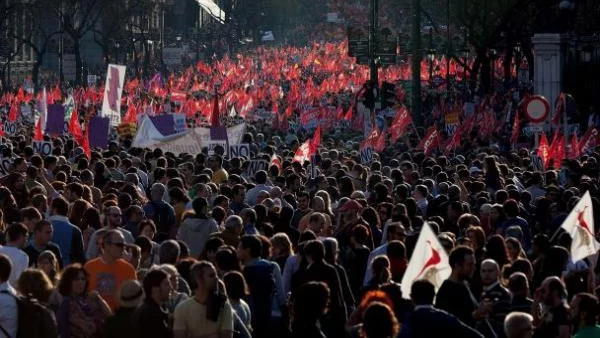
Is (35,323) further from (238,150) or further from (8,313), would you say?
(238,150)

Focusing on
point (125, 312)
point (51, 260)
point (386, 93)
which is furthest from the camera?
point (386, 93)

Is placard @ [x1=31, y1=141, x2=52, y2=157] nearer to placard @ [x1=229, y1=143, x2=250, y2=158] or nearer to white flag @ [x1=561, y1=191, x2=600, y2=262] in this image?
placard @ [x1=229, y1=143, x2=250, y2=158]

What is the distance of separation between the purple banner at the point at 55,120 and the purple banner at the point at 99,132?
3017 millimetres

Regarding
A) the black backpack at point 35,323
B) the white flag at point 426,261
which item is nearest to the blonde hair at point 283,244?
the white flag at point 426,261

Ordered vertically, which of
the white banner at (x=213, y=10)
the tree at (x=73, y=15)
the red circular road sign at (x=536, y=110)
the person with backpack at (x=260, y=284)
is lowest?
the person with backpack at (x=260, y=284)

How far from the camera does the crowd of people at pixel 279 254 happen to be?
11.5 meters

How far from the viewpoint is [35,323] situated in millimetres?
11492

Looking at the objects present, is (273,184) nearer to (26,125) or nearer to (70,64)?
(26,125)

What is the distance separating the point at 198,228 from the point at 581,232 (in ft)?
12.7

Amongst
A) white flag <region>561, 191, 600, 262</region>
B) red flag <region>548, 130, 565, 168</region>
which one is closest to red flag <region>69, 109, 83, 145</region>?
red flag <region>548, 130, 565, 168</region>

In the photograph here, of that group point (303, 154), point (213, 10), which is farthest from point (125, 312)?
point (213, 10)

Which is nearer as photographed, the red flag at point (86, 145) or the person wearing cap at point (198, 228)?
Answer: the person wearing cap at point (198, 228)

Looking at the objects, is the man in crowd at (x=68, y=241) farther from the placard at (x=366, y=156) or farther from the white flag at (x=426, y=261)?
the placard at (x=366, y=156)

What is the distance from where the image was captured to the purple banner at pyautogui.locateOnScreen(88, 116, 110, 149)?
28.2 metres
